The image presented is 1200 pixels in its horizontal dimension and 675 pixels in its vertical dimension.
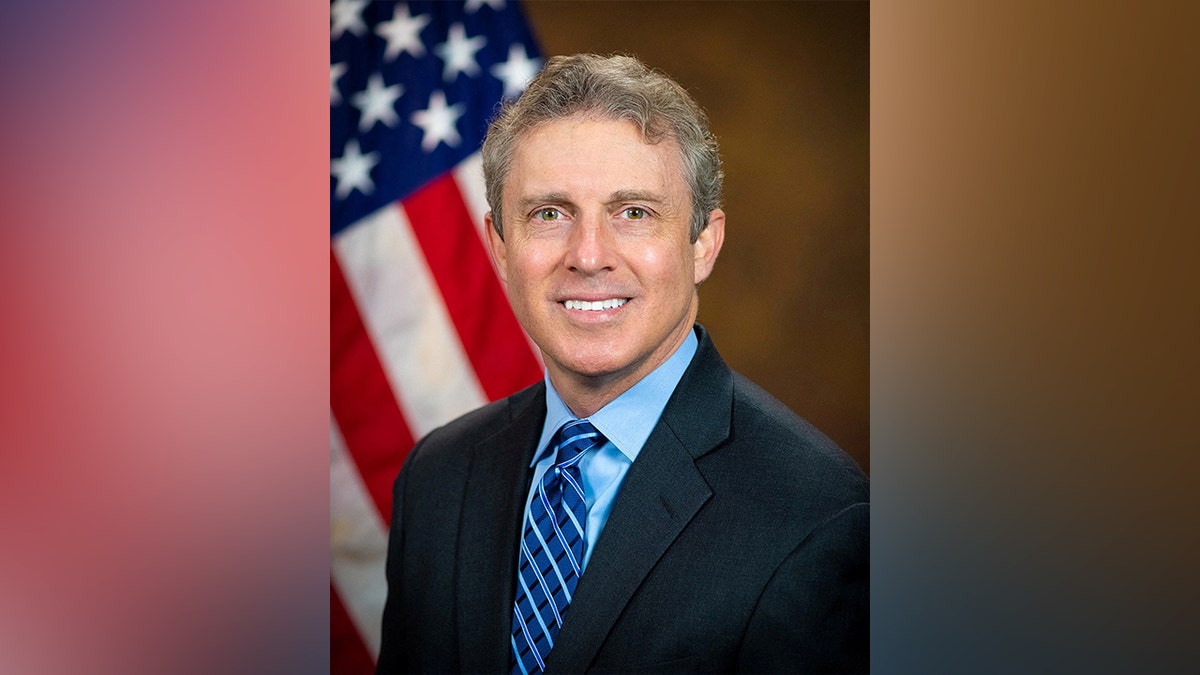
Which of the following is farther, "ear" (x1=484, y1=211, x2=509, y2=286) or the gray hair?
"ear" (x1=484, y1=211, x2=509, y2=286)

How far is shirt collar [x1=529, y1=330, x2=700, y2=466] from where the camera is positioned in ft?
5.59

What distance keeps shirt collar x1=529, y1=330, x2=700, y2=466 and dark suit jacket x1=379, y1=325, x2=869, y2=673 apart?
2 centimetres

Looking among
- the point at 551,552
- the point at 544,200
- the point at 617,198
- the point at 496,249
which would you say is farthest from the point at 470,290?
the point at 551,552

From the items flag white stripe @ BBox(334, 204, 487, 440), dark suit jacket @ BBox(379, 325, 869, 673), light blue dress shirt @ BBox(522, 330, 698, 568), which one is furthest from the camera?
flag white stripe @ BBox(334, 204, 487, 440)

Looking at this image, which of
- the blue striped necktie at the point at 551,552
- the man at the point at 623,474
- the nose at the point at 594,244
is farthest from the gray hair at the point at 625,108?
the blue striped necktie at the point at 551,552

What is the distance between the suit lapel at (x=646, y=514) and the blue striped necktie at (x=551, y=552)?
0.04 meters

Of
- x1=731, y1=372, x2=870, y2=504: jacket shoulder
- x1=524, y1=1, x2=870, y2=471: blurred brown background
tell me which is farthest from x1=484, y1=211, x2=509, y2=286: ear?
x1=731, y1=372, x2=870, y2=504: jacket shoulder

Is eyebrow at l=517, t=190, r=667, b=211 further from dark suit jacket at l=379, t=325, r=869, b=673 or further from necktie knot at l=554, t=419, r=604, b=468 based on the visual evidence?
necktie knot at l=554, t=419, r=604, b=468

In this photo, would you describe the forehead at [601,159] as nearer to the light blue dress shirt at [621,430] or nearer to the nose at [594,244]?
the nose at [594,244]

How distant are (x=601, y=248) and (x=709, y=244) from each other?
212 mm

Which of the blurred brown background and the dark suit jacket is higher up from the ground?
the blurred brown background
